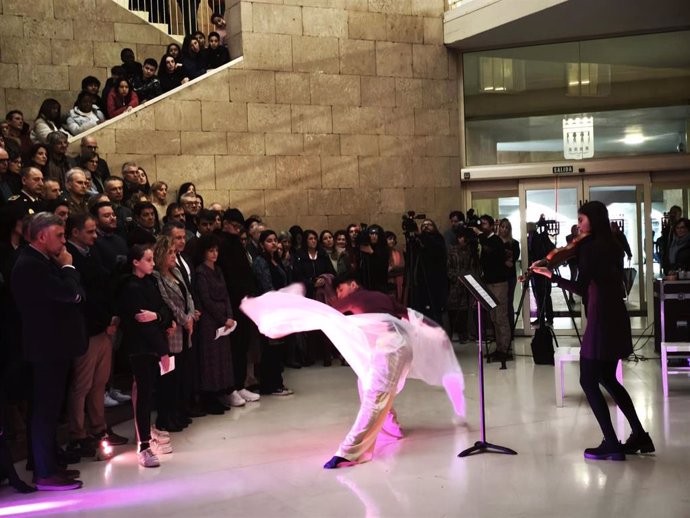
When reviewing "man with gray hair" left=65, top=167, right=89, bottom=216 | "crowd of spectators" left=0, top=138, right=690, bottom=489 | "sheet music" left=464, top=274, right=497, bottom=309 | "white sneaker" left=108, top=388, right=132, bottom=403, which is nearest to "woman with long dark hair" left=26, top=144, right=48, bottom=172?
"crowd of spectators" left=0, top=138, right=690, bottom=489

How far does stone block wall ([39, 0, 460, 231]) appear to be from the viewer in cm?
1026

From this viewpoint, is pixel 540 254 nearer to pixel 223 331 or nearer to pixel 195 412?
pixel 223 331

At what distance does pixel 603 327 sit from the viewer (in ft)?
17.3

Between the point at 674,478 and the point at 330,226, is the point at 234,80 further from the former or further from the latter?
the point at 674,478

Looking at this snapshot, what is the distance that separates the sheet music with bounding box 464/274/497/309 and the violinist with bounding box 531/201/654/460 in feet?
1.19

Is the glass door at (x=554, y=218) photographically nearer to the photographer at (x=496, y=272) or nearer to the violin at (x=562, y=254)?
the photographer at (x=496, y=272)

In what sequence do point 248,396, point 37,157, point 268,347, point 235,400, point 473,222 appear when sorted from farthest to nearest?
point 473,222 → point 268,347 → point 248,396 → point 235,400 → point 37,157

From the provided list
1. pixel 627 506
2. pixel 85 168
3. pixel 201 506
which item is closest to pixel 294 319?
pixel 201 506

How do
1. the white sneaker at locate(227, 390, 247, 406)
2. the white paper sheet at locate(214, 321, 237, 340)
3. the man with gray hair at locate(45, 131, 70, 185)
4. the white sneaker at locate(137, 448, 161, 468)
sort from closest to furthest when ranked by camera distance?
the white sneaker at locate(137, 448, 161, 468), the white paper sheet at locate(214, 321, 237, 340), the white sneaker at locate(227, 390, 247, 406), the man with gray hair at locate(45, 131, 70, 185)

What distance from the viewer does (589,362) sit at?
5.31 meters

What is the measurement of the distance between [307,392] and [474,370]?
2.02m

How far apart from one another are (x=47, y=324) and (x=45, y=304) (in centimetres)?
12

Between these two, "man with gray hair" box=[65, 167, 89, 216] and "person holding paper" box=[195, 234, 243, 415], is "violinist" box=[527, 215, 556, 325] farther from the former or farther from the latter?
"man with gray hair" box=[65, 167, 89, 216]

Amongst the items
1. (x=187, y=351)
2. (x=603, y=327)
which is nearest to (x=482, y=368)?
(x=603, y=327)
